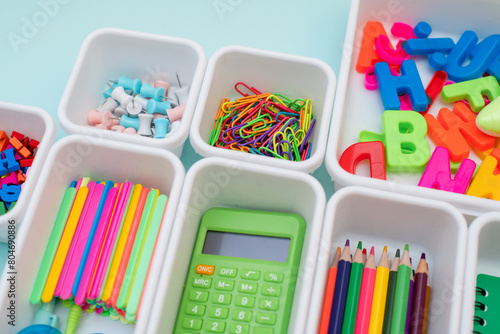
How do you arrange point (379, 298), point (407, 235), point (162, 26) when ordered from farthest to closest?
point (162, 26)
point (407, 235)
point (379, 298)

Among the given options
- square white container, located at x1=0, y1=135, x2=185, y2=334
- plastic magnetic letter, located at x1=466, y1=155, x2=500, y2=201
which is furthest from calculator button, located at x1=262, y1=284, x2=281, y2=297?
plastic magnetic letter, located at x1=466, y1=155, x2=500, y2=201

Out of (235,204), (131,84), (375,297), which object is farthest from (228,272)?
(131,84)

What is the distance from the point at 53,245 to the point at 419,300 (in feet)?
2.20

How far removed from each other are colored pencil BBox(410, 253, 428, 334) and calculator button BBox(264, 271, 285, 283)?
24cm

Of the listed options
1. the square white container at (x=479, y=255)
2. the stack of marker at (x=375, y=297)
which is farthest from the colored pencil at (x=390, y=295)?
the square white container at (x=479, y=255)

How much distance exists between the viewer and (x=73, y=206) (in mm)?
964

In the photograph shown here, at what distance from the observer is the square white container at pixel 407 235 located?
0.84m

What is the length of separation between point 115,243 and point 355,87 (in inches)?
24.6

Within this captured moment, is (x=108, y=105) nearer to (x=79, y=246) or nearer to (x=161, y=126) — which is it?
(x=161, y=126)

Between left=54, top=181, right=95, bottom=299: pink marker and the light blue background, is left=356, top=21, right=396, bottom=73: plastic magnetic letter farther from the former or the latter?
left=54, top=181, right=95, bottom=299: pink marker

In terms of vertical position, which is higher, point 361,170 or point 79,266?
point 361,170

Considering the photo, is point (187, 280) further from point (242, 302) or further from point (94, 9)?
point (94, 9)

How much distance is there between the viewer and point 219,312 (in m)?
0.91

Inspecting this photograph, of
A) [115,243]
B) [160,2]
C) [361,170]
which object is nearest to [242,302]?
[115,243]
